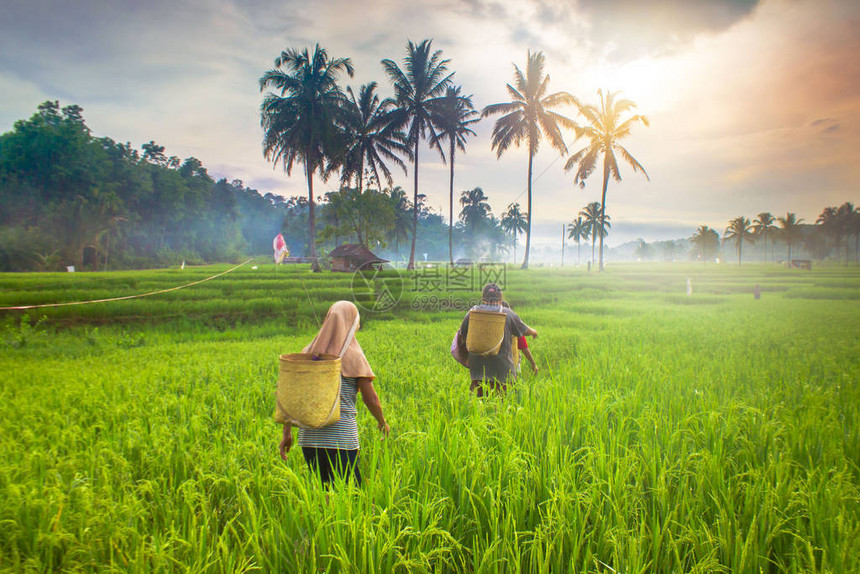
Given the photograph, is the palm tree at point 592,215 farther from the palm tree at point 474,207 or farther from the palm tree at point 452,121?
the palm tree at point 452,121

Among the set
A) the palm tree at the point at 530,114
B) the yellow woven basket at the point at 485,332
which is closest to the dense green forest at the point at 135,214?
the palm tree at the point at 530,114

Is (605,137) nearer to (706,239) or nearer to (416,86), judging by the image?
(416,86)

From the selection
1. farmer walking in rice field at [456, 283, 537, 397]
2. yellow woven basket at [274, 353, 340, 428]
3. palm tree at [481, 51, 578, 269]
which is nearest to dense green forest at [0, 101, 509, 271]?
palm tree at [481, 51, 578, 269]

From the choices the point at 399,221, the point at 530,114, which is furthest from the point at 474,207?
the point at 530,114

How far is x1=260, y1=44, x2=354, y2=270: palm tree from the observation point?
75.0 feet

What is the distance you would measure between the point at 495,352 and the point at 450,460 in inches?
59.0

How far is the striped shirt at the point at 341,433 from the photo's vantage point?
2145 mm

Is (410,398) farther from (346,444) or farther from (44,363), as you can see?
(44,363)

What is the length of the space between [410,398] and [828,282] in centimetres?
2357

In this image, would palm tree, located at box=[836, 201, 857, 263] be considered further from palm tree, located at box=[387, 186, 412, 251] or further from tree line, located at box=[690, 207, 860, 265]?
palm tree, located at box=[387, 186, 412, 251]

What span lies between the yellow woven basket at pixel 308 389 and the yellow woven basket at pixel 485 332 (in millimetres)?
1816

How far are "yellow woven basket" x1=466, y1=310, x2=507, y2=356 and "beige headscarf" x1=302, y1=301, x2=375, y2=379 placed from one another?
4.94 feet

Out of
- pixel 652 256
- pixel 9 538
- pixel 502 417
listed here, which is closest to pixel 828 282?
pixel 502 417

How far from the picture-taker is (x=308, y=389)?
1.88m
